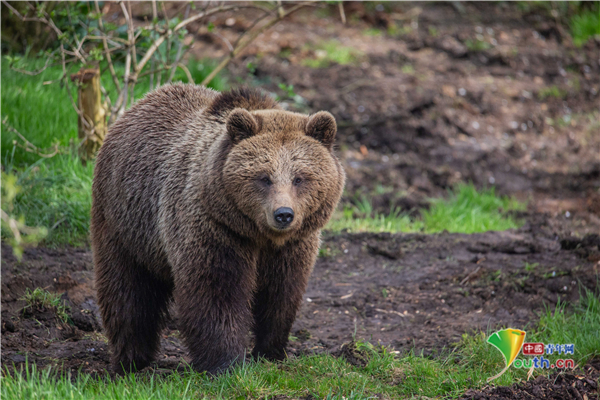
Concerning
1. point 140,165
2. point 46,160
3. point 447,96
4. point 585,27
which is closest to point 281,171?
point 140,165

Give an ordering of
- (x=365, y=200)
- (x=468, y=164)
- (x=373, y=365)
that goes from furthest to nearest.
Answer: (x=468, y=164) → (x=365, y=200) → (x=373, y=365)

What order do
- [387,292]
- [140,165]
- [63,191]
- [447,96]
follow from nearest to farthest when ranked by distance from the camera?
[140,165] < [387,292] < [63,191] < [447,96]

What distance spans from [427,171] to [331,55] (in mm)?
3818

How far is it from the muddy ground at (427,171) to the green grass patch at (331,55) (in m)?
0.11

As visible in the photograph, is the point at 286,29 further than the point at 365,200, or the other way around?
the point at 286,29

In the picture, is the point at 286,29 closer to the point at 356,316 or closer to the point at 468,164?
the point at 468,164

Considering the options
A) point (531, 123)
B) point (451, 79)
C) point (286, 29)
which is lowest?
point (531, 123)

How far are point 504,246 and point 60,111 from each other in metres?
5.23

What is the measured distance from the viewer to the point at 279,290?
4594 mm

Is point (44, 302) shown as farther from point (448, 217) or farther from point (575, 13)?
point (575, 13)

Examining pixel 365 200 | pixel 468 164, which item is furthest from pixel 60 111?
pixel 468 164

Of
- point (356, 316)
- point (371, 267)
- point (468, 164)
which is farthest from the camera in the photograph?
point (468, 164)

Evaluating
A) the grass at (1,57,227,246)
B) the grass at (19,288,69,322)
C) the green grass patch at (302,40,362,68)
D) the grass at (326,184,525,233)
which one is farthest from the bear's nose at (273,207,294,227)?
the green grass patch at (302,40,362,68)

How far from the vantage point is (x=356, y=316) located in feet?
19.0
